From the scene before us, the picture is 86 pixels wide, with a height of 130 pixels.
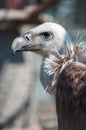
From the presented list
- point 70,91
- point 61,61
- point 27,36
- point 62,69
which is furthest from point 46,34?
point 70,91

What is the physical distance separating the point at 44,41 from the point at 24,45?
21 cm

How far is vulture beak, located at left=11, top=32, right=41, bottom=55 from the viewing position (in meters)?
4.55

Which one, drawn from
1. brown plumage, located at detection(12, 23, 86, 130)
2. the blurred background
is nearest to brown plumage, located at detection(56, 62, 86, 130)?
brown plumage, located at detection(12, 23, 86, 130)

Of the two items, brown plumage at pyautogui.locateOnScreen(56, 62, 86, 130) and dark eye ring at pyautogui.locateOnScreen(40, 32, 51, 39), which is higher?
dark eye ring at pyautogui.locateOnScreen(40, 32, 51, 39)

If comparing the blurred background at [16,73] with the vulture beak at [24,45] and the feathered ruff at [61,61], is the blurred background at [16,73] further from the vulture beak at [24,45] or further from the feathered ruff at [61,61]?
the feathered ruff at [61,61]

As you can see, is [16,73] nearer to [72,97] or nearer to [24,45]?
[24,45]

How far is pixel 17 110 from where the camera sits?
8.09 meters

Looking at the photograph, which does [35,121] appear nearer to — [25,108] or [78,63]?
[25,108]

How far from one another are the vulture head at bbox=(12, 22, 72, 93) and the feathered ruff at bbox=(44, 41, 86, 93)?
0.05 meters

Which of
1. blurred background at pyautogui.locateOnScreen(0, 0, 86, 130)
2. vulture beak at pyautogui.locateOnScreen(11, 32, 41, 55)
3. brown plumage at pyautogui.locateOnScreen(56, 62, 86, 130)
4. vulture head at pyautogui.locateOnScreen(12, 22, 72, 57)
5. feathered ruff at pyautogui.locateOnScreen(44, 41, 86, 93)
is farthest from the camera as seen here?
blurred background at pyautogui.locateOnScreen(0, 0, 86, 130)

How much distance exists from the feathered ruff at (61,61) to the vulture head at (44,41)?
45 mm

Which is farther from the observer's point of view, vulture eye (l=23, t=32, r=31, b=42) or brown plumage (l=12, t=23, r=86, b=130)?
vulture eye (l=23, t=32, r=31, b=42)

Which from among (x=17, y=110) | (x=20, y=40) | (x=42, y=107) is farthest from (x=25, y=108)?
(x=20, y=40)

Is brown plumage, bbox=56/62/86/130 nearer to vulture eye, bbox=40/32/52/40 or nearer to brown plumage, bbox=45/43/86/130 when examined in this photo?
brown plumage, bbox=45/43/86/130
